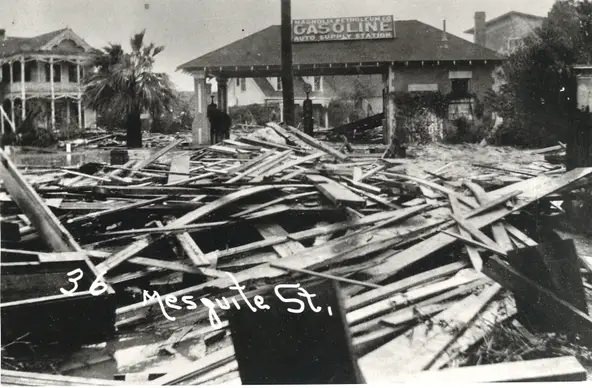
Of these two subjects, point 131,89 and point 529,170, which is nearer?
point 529,170

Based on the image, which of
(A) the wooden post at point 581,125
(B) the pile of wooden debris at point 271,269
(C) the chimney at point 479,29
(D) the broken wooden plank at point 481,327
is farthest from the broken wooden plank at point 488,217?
(C) the chimney at point 479,29

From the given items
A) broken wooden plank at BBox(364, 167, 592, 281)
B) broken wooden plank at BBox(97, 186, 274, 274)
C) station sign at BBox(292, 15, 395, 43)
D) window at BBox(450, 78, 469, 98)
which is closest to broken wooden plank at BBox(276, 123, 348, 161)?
broken wooden plank at BBox(364, 167, 592, 281)

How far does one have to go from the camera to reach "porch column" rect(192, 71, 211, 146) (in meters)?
23.6

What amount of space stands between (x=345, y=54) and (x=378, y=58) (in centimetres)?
136

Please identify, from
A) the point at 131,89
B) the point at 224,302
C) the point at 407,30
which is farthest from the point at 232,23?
the point at 407,30

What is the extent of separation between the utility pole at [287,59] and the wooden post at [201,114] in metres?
10.2

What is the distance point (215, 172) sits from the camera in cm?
688

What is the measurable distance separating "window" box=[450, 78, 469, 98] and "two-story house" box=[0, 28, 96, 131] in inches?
562

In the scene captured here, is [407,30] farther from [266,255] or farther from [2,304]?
[2,304]

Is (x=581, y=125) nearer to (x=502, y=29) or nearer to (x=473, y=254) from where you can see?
(x=473, y=254)

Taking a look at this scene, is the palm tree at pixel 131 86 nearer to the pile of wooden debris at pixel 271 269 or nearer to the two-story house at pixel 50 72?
the two-story house at pixel 50 72

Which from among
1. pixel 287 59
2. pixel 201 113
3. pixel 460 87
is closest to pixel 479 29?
pixel 460 87

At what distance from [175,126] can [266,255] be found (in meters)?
31.9

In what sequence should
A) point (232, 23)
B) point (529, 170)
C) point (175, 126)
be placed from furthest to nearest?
1. point (175, 126)
2. point (529, 170)
3. point (232, 23)
